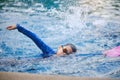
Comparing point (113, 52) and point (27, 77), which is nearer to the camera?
point (113, 52)

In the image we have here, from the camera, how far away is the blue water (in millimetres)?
1996

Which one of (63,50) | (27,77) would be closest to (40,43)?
(63,50)

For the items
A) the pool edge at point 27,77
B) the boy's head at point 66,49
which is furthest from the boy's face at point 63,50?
the pool edge at point 27,77

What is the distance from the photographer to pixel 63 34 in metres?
2.08

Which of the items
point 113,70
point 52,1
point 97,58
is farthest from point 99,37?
point 52,1

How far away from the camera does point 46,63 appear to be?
2.12 meters

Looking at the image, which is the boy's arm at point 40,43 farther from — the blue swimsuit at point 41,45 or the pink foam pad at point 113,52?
the pink foam pad at point 113,52

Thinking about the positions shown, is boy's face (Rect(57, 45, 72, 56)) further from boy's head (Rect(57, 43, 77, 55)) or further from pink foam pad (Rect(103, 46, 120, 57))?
pink foam pad (Rect(103, 46, 120, 57))

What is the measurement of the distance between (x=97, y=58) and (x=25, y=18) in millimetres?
857

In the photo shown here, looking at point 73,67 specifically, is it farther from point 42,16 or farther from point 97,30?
point 42,16

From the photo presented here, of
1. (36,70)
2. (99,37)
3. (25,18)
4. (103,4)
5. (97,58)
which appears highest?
(103,4)

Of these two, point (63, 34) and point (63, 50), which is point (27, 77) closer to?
point (63, 50)

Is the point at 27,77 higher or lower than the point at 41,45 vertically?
lower

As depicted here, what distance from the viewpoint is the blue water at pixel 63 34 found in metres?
2.00
